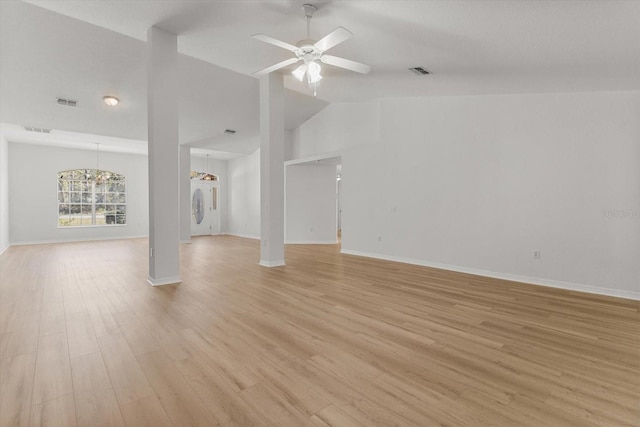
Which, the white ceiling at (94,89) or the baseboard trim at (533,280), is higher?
the white ceiling at (94,89)

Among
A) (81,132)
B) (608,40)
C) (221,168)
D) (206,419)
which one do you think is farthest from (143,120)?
(608,40)

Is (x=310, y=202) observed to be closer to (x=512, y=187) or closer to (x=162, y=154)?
(x=162, y=154)

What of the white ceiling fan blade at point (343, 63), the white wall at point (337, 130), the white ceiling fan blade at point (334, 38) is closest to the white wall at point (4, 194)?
the white wall at point (337, 130)

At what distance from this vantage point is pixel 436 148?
550 centimetres

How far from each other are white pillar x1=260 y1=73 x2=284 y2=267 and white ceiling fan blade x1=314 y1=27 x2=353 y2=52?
91.1 inches

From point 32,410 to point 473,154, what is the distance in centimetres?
568

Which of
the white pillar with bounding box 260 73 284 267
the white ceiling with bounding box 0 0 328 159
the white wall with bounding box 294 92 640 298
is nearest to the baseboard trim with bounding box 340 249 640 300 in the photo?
the white wall with bounding box 294 92 640 298

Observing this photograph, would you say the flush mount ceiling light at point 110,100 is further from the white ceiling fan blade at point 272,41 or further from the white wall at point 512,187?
the white wall at point 512,187

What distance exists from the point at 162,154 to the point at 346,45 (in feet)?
9.05

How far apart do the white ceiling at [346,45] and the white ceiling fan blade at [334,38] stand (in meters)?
0.41

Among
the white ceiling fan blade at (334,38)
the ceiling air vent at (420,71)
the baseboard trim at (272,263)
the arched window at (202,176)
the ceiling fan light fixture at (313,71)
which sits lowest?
the baseboard trim at (272,263)

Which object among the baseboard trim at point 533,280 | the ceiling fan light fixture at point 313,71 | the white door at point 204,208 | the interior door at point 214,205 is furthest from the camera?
the interior door at point 214,205

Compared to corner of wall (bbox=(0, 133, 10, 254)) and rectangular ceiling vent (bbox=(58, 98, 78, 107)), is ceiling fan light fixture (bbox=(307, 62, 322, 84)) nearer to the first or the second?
rectangular ceiling vent (bbox=(58, 98, 78, 107))

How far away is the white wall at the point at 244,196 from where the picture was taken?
413 inches
